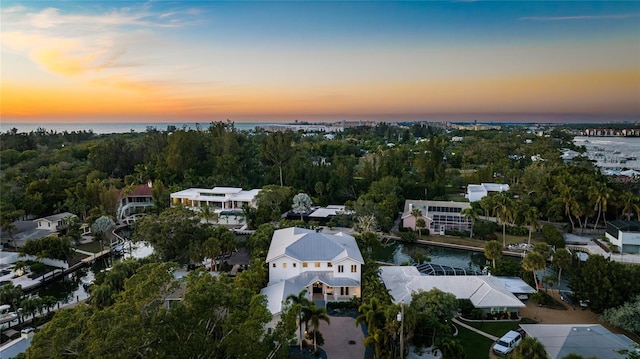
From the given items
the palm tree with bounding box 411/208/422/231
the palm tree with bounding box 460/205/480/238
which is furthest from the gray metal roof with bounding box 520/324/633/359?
the palm tree with bounding box 411/208/422/231

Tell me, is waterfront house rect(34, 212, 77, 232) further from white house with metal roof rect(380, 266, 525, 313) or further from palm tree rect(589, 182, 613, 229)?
palm tree rect(589, 182, 613, 229)

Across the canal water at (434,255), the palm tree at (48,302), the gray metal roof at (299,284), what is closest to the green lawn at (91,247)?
the palm tree at (48,302)

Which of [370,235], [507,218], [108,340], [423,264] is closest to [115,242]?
[370,235]

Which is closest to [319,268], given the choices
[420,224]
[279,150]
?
[420,224]

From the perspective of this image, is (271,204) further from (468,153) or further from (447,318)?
(468,153)

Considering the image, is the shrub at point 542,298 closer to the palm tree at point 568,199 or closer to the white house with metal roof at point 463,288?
the white house with metal roof at point 463,288
